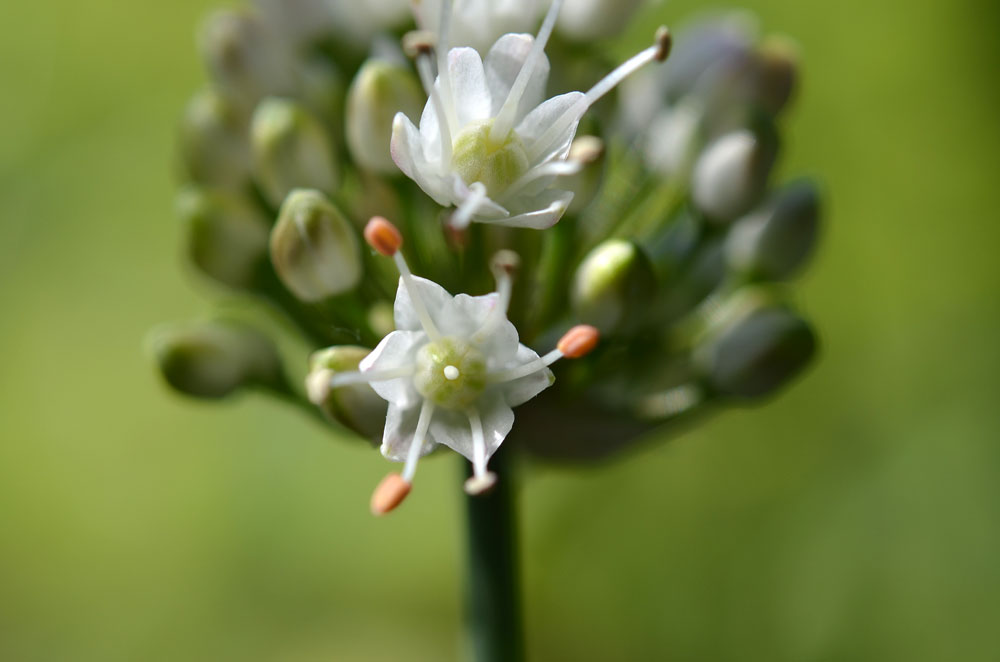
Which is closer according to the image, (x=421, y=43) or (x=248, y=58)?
(x=421, y=43)

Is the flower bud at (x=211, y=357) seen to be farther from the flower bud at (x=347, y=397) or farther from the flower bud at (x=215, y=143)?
the flower bud at (x=347, y=397)

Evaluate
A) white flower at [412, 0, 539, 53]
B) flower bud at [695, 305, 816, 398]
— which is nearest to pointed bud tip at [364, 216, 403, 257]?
white flower at [412, 0, 539, 53]

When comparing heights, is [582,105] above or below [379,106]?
below

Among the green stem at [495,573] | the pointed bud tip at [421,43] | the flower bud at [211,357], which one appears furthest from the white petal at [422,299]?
the flower bud at [211,357]

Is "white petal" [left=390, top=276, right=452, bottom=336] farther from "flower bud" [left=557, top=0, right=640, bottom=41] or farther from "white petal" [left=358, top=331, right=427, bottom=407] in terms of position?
"flower bud" [left=557, top=0, right=640, bottom=41]

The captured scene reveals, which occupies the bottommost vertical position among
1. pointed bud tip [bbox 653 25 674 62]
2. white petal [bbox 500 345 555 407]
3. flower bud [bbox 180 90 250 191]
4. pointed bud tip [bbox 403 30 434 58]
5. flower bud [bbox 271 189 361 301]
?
white petal [bbox 500 345 555 407]

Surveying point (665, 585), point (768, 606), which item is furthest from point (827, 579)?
point (665, 585)

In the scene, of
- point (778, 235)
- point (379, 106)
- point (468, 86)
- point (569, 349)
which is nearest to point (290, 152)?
point (379, 106)

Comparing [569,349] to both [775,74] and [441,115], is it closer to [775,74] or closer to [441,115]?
[441,115]
